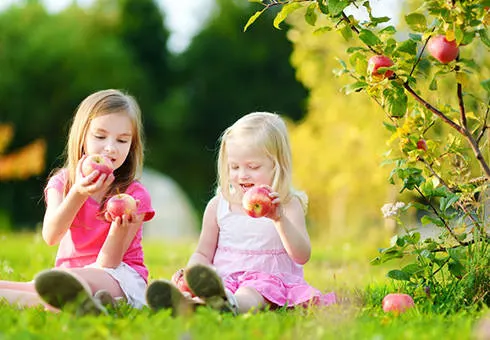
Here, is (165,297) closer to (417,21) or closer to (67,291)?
(67,291)

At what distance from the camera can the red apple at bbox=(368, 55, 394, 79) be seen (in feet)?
10.5

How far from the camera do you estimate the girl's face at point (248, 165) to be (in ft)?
12.1

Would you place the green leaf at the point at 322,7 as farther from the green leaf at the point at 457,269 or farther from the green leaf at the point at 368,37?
the green leaf at the point at 457,269

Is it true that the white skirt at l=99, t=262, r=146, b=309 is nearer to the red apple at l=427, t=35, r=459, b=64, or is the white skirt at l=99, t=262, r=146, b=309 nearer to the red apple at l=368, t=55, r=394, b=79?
the red apple at l=368, t=55, r=394, b=79

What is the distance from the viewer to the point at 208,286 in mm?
2916

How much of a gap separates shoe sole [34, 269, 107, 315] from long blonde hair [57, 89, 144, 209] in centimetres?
102

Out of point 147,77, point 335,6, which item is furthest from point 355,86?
point 147,77

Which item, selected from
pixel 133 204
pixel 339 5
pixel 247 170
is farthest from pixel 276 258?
pixel 339 5

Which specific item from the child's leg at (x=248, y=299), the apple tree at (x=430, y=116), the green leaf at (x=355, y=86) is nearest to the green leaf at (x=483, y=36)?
the apple tree at (x=430, y=116)

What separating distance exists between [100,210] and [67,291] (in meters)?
1.09

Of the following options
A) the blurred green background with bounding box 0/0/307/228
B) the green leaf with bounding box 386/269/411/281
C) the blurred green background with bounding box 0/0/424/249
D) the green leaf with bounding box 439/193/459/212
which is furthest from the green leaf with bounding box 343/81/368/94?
the blurred green background with bounding box 0/0/307/228

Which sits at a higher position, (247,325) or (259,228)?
(259,228)

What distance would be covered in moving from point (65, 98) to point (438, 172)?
19.5m

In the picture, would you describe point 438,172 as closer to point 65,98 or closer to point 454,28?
point 454,28
